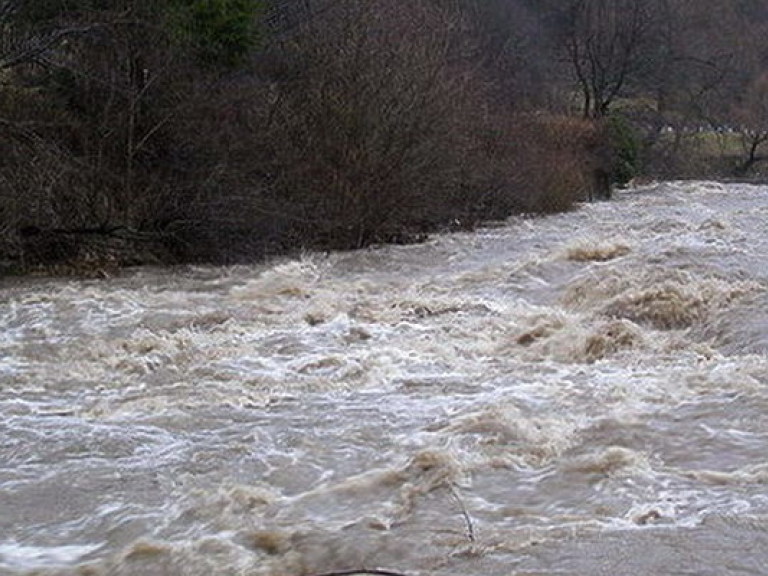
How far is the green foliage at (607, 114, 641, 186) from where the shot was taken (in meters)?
34.2

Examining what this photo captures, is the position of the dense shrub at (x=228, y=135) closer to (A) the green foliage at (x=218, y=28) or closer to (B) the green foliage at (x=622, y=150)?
(A) the green foliage at (x=218, y=28)

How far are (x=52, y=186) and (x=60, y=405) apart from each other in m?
8.00

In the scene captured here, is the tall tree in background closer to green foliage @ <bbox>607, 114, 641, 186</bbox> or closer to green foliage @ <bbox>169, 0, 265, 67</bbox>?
green foliage @ <bbox>607, 114, 641, 186</bbox>

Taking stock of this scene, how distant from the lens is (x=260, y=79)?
20.3 meters

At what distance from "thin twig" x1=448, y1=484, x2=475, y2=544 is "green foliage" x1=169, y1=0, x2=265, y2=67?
13505 mm

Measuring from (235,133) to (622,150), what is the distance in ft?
62.4

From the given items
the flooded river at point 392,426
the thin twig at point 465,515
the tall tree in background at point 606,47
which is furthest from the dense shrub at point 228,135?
the tall tree in background at point 606,47

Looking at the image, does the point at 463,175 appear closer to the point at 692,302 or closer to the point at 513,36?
the point at 692,302

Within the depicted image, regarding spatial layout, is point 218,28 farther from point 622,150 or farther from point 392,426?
point 622,150

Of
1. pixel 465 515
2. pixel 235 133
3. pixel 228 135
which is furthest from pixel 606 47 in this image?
pixel 465 515

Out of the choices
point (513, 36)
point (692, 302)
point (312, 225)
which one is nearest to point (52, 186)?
point (312, 225)

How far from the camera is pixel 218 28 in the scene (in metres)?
19.4

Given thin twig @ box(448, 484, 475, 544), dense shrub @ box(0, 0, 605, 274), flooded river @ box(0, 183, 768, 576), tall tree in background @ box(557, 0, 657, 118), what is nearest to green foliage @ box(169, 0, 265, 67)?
dense shrub @ box(0, 0, 605, 274)

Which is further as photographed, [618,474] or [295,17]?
[295,17]
